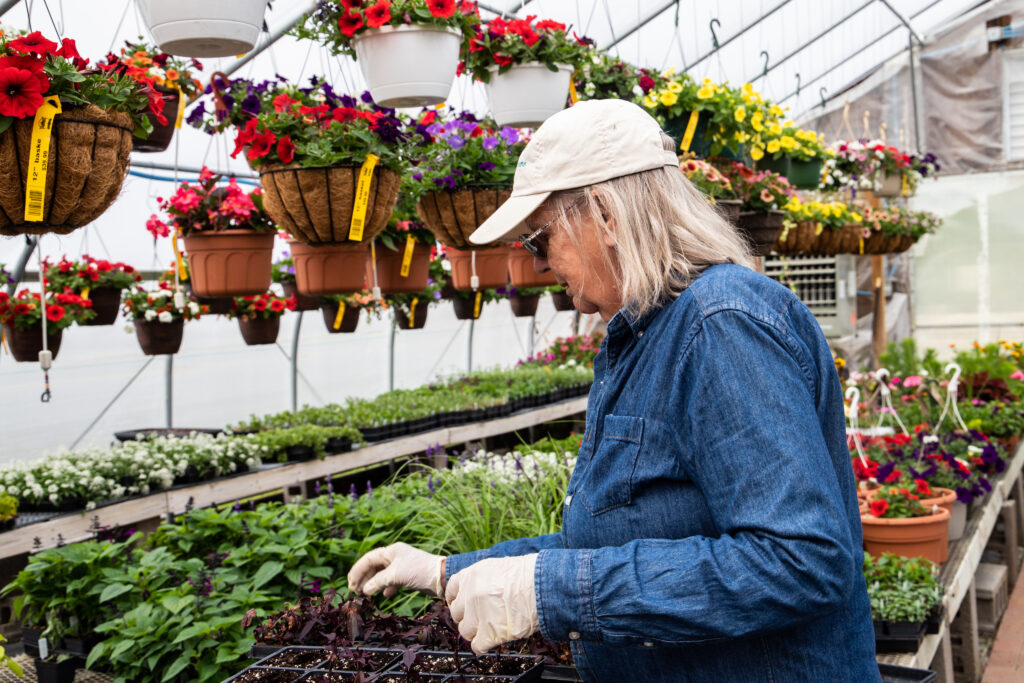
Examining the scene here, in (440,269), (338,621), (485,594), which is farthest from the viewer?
(440,269)

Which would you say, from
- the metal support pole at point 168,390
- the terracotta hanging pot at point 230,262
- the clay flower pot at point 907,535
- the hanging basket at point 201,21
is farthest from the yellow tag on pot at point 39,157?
the metal support pole at point 168,390

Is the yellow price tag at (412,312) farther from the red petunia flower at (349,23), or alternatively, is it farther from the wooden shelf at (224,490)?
the red petunia flower at (349,23)

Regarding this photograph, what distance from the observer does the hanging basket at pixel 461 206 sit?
96.6 inches

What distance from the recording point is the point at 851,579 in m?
0.90

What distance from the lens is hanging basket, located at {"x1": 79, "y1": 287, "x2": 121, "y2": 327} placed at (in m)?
4.52

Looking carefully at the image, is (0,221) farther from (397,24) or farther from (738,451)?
(738,451)

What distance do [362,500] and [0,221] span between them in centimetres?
160

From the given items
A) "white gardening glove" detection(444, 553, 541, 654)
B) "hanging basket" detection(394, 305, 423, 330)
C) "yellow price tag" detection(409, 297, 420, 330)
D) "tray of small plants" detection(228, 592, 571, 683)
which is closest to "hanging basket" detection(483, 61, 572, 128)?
"tray of small plants" detection(228, 592, 571, 683)

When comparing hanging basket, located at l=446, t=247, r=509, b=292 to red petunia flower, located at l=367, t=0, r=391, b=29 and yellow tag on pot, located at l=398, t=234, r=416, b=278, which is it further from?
red petunia flower, located at l=367, t=0, r=391, b=29

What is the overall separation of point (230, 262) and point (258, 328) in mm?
1932

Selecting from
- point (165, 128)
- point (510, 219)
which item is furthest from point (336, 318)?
point (510, 219)

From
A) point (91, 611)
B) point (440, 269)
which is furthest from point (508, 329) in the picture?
point (91, 611)

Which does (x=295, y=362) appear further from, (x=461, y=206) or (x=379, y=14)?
(x=379, y=14)

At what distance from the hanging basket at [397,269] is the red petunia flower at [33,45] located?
1.82 meters
